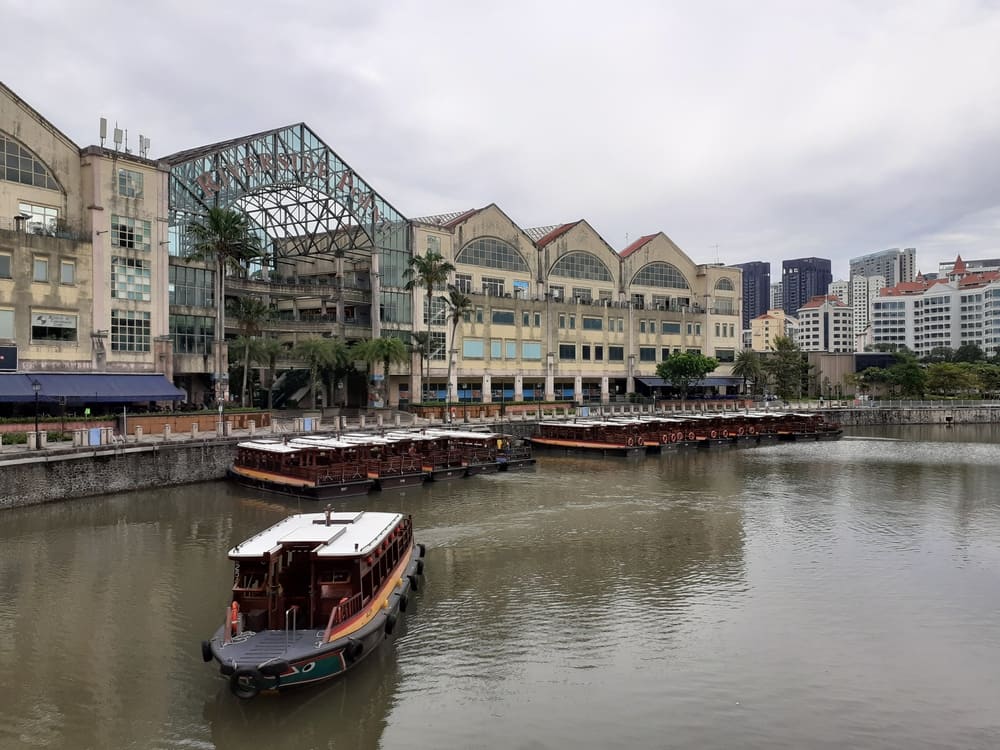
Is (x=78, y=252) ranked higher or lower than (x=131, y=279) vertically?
higher

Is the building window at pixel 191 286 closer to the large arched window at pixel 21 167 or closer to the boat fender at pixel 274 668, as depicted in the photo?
the large arched window at pixel 21 167

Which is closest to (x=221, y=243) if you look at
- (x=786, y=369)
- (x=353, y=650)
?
(x=353, y=650)

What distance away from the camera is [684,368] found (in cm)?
11125

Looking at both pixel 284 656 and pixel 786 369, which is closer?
pixel 284 656

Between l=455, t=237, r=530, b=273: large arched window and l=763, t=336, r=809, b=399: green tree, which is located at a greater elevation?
l=455, t=237, r=530, b=273: large arched window

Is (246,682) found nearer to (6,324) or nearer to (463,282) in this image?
(6,324)

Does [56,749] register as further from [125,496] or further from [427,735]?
[125,496]

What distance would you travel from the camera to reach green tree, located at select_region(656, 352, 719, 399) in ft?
366

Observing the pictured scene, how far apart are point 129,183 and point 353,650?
56.4m

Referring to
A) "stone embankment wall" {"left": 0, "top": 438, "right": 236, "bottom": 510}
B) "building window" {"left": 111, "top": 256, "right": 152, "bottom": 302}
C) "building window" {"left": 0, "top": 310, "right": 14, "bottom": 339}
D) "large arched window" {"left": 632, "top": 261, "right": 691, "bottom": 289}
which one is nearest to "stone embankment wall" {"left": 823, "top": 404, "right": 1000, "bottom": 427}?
"large arched window" {"left": 632, "top": 261, "right": 691, "bottom": 289}

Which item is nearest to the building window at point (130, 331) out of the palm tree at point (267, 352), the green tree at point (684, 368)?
the palm tree at point (267, 352)

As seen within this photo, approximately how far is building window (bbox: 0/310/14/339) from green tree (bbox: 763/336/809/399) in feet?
354

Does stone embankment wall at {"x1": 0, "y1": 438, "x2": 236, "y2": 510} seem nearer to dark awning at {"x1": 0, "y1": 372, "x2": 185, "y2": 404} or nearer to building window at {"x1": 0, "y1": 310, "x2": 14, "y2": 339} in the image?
dark awning at {"x1": 0, "y1": 372, "x2": 185, "y2": 404}

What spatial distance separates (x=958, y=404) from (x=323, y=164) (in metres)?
104
